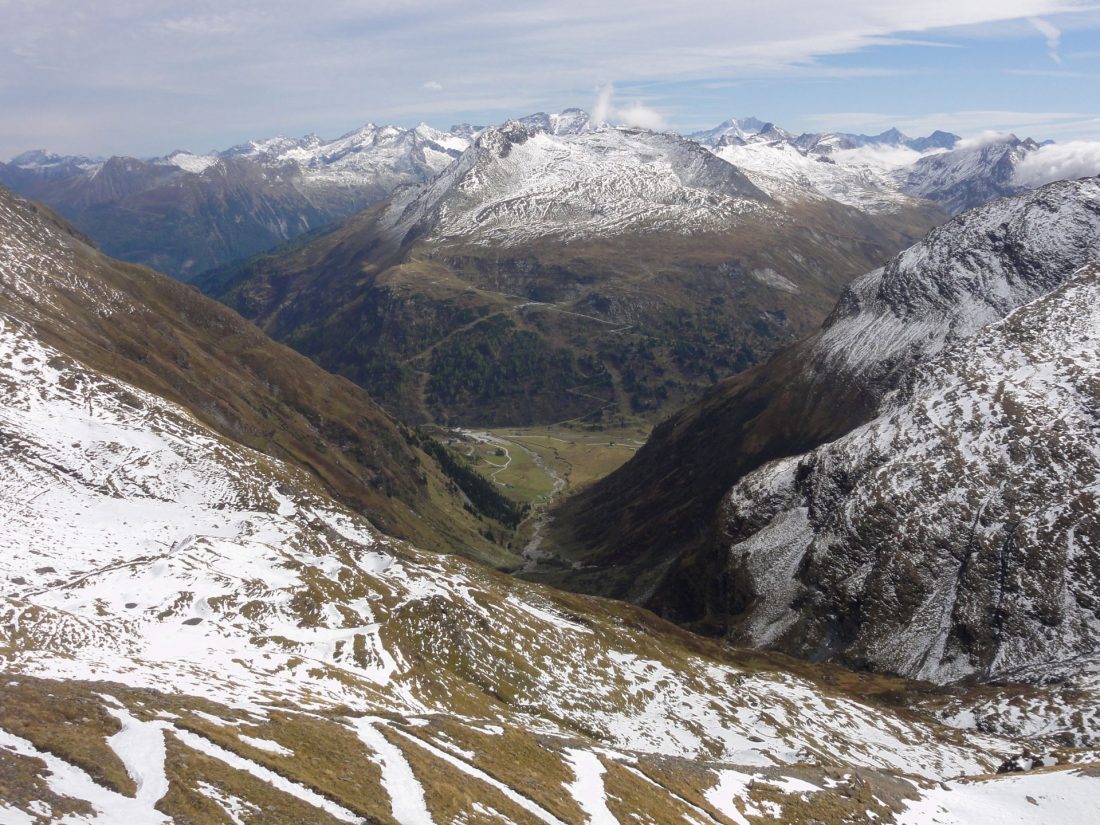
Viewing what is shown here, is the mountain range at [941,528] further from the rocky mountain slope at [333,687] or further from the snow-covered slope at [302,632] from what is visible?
the snow-covered slope at [302,632]

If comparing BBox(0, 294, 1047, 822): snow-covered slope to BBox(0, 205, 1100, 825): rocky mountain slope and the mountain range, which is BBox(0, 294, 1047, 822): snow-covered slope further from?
the mountain range

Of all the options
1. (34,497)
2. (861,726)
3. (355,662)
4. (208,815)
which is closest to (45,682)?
(208,815)

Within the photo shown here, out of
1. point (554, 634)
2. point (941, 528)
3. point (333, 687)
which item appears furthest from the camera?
point (941, 528)

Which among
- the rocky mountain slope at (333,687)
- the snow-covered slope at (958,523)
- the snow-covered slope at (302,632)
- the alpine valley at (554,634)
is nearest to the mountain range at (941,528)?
the snow-covered slope at (958,523)

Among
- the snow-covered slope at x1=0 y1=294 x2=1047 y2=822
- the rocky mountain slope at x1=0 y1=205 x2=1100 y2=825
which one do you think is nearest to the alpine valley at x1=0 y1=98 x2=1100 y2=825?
the rocky mountain slope at x1=0 y1=205 x2=1100 y2=825

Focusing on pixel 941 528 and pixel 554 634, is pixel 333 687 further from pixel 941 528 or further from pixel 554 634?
pixel 941 528

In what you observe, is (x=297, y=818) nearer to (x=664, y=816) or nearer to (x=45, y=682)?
(x=45, y=682)

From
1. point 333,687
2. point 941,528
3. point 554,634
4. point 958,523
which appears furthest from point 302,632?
point 958,523
